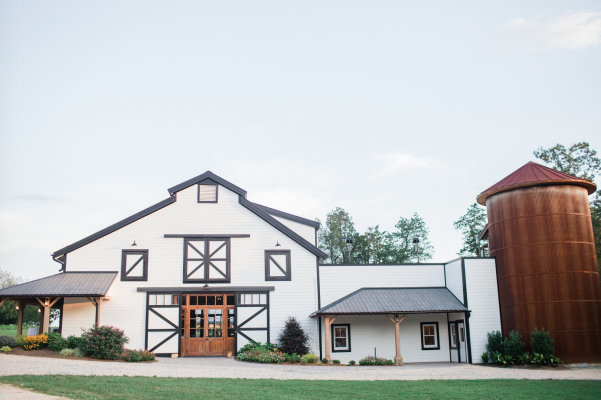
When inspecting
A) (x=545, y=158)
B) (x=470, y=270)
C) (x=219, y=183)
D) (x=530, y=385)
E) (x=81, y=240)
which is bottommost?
(x=530, y=385)

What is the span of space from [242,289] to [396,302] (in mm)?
6700

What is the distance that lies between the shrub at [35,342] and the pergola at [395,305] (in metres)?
10.7

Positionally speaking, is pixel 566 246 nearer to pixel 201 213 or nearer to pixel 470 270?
pixel 470 270

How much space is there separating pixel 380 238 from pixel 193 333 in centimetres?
2958

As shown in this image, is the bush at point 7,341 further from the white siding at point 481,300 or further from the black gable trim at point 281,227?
the white siding at point 481,300

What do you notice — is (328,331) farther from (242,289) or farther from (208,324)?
(208,324)

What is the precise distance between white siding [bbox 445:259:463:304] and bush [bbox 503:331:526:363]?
2.72 meters

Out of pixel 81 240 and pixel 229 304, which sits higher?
pixel 81 240

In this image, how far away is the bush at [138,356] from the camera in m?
19.7

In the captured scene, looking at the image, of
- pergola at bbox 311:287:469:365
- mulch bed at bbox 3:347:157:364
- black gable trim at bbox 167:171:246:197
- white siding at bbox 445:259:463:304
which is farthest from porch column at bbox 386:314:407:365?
mulch bed at bbox 3:347:157:364

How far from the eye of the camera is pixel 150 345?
22.2m

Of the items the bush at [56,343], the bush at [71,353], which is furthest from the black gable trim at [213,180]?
the bush at [71,353]

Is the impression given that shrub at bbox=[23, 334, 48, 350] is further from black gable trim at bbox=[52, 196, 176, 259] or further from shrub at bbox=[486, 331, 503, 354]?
shrub at bbox=[486, 331, 503, 354]

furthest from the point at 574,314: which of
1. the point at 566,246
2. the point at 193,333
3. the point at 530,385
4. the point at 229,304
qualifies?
the point at 193,333
